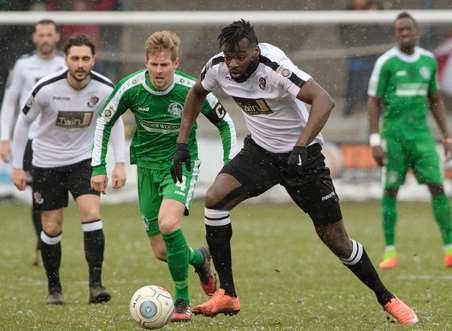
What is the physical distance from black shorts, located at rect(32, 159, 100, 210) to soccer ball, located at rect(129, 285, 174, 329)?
2.25 meters

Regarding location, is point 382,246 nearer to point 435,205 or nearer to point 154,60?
point 435,205

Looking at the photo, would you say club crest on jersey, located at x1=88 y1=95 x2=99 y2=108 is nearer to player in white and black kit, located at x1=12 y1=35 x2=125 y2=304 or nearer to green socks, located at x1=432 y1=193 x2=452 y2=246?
player in white and black kit, located at x1=12 y1=35 x2=125 y2=304

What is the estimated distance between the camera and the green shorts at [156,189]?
26.1 feet

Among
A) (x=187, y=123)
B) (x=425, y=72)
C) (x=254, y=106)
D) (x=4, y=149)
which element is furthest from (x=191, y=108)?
(x=425, y=72)

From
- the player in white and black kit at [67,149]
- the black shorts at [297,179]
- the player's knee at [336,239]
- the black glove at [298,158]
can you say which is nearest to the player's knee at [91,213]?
the player in white and black kit at [67,149]

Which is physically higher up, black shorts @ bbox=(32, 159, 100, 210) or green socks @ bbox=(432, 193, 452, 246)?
black shorts @ bbox=(32, 159, 100, 210)

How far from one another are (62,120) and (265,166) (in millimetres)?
2323

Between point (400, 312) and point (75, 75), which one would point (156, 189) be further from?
point (400, 312)

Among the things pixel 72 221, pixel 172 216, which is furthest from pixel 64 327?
pixel 72 221

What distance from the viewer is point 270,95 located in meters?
7.32

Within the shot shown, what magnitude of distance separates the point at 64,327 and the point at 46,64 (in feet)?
15.9

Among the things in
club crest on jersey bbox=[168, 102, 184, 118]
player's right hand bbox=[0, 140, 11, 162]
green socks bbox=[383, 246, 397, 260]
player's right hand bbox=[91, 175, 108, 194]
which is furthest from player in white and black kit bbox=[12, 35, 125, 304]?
green socks bbox=[383, 246, 397, 260]

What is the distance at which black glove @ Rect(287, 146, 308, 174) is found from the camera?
6895 millimetres

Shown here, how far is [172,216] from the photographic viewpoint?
7707mm
